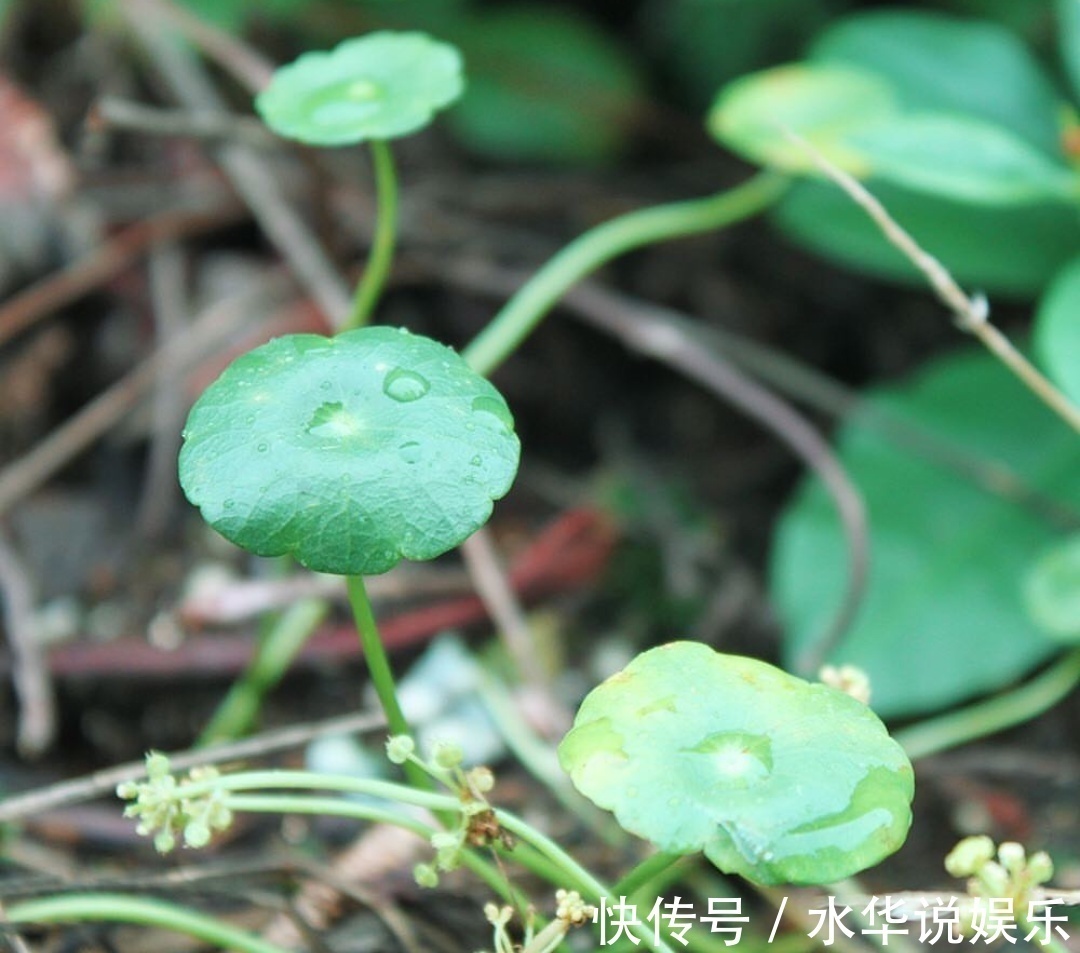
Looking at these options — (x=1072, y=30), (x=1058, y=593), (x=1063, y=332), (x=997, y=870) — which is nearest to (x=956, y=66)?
(x=1072, y=30)

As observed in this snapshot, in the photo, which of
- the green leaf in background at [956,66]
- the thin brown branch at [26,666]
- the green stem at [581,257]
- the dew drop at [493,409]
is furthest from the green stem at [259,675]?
the green leaf in background at [956,66]

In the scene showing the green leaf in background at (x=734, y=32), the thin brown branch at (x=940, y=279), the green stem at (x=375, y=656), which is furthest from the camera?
the green leaf in background at (x=734, y=32)

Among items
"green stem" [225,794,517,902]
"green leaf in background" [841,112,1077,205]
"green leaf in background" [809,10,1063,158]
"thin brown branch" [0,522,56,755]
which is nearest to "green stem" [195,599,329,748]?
"thin brown branch" [0,522,56,755]

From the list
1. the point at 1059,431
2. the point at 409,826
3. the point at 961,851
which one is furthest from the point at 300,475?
the point at 1059,431

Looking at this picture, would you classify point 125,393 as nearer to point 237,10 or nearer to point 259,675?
point 259,675

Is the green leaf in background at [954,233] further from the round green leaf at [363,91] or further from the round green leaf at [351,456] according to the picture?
the round green leaf at [351,456]

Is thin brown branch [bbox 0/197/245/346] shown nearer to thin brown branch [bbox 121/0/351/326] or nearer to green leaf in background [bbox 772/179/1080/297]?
thin brown branch [bbox 121/0/351/326]
